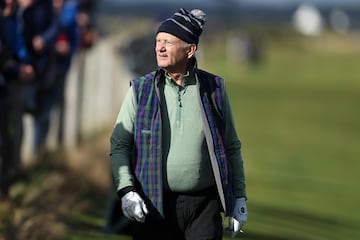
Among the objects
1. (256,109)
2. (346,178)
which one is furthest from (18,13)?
(256,109)

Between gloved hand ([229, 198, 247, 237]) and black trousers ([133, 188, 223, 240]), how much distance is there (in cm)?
8

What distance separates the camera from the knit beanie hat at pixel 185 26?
243 inches

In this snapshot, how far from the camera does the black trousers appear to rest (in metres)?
6.21

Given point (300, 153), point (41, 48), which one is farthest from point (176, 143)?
point (300, 153)

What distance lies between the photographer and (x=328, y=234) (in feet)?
36.6

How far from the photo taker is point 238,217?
6309mm

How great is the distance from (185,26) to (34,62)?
4.75m

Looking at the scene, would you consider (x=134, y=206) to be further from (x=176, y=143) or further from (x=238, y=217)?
(x=238, y=217)

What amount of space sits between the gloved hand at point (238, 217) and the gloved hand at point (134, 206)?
0.48 metres

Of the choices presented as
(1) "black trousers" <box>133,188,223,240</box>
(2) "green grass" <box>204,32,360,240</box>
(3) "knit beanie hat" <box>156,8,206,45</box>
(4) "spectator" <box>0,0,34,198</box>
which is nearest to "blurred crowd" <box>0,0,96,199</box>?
(4) "spectator" <box>0,0,34,198</box>

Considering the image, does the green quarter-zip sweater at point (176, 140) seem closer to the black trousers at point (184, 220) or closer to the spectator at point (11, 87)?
the black trousers at point (184, 220)

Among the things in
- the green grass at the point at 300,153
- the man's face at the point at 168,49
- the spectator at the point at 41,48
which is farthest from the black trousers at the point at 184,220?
the spectator at the point at 41,48

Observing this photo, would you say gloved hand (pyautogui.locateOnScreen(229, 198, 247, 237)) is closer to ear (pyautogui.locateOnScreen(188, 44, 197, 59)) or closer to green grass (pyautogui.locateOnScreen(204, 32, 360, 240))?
ear (pyautogui.locateOnScreen(188, 44, 197, 59))

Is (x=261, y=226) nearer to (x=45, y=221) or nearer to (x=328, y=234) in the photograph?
(x=328, y=234)
